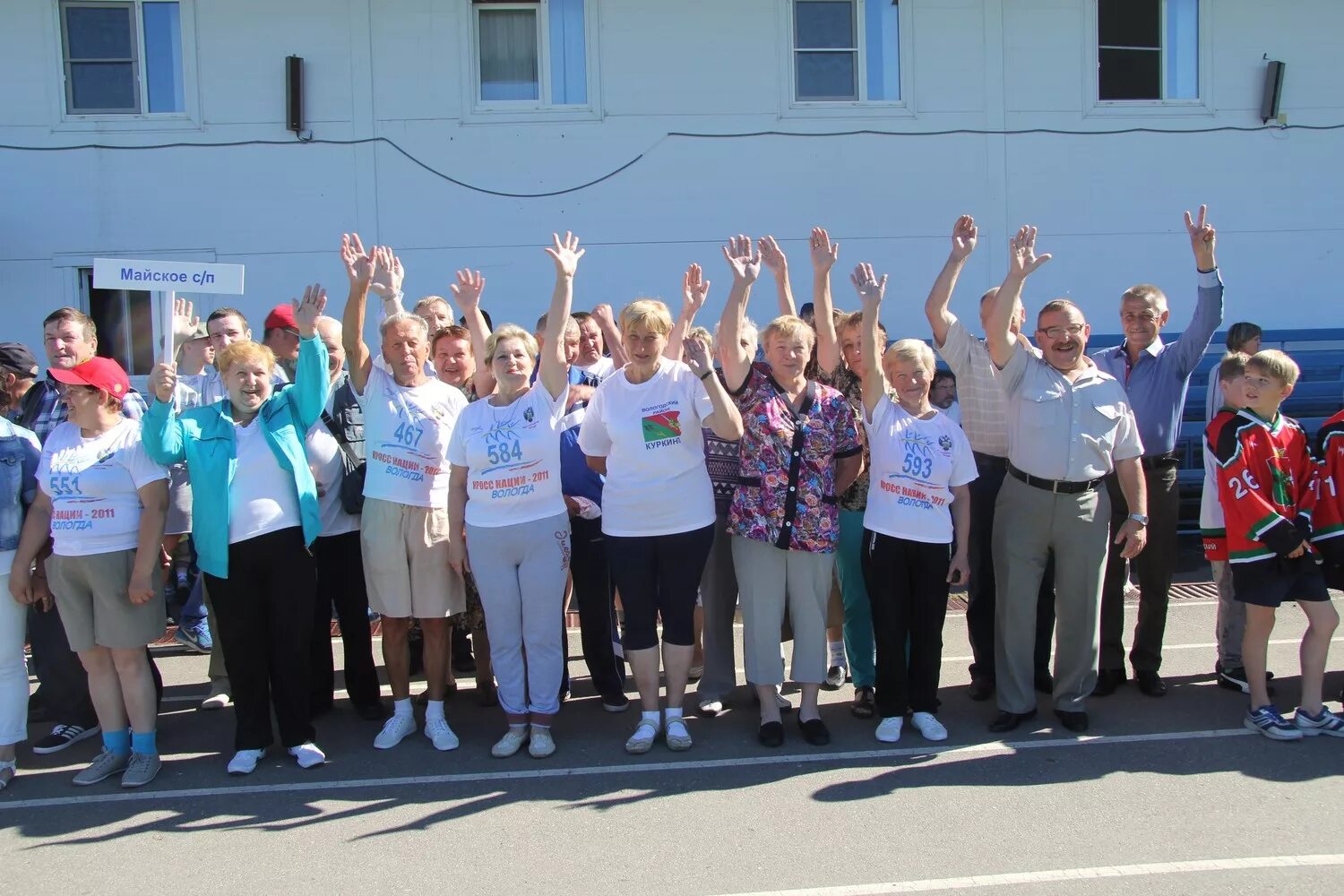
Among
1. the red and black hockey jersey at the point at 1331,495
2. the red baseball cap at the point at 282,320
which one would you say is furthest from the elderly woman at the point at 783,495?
the red baseball cap at the point at 282,320

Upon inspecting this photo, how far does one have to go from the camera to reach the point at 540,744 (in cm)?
471

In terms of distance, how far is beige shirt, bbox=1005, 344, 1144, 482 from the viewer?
15.6ft

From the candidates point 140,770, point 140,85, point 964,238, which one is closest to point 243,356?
point 140,770

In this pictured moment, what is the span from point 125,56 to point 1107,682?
10.5m

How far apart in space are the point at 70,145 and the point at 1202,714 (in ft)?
35.3

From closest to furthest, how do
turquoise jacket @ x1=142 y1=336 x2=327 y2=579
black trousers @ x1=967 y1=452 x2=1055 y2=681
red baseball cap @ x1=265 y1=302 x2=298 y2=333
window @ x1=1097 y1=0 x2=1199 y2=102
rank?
turquoise jacket @ x1=142 y1=336 x2=327 y2=579 → black trousers @ x1=967 y1=452 x2=1055 y2=681 → red baseball cap @ x1=265 y1=302 x2=298 y2=333 → window @ x1=1097 y1=0 x2=1199 y2=102

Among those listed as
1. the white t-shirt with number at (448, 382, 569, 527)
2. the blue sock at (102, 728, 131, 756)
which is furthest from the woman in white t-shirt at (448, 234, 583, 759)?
the blue sock at (102, 728, 131, 756)

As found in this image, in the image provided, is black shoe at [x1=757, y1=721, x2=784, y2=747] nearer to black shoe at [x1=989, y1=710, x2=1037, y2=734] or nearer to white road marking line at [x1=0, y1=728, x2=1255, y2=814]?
white road marking line at [x1=0, y1=728, x2=1255, y2=814]

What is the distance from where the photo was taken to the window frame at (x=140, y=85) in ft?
33.6

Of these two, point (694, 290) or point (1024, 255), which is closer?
point (1024, 255)

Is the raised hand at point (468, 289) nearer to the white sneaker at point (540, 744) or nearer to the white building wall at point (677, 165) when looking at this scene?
the white sneaker at point (540, 744)

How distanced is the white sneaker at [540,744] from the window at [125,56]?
848 centimetres

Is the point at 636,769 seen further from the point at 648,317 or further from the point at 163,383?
the point at 163,383

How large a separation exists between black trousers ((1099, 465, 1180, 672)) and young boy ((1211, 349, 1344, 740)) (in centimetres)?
49
